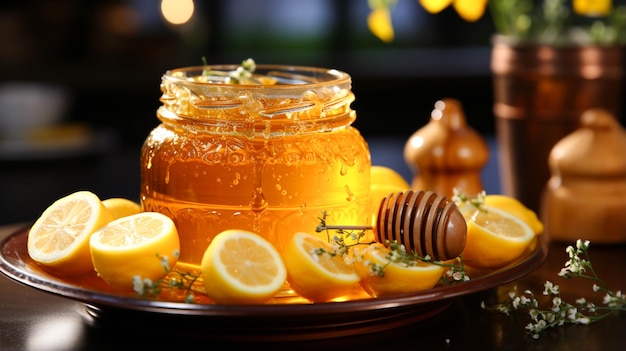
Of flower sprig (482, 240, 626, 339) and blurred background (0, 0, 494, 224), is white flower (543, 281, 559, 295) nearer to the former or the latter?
flower sprig (482, 240, 626, 339)

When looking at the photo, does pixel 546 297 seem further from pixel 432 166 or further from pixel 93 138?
pixel 93 138

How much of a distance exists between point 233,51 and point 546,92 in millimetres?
2860

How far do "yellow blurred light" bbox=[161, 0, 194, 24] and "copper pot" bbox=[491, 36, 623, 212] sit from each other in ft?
8.60

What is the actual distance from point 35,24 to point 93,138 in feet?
5.38

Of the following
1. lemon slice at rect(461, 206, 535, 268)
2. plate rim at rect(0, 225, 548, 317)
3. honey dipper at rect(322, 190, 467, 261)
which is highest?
honey dipper at rect(322, 190, 467, 261)

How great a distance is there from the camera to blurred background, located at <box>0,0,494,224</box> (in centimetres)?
385

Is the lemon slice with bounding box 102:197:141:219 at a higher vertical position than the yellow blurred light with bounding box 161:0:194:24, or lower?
higher

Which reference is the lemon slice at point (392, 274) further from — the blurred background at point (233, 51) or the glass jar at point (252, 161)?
the blurred background at point (233, 51)

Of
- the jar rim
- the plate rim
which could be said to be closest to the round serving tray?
the plate rim

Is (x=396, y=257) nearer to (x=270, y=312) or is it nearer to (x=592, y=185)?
(x=270, y=312)

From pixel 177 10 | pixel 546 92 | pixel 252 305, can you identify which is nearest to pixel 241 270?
pixel 252 305

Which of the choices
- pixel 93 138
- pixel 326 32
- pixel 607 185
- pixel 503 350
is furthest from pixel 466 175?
pixel 326 32

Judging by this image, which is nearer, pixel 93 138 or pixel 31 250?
pixel 31 250

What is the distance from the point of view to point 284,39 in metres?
4.24
